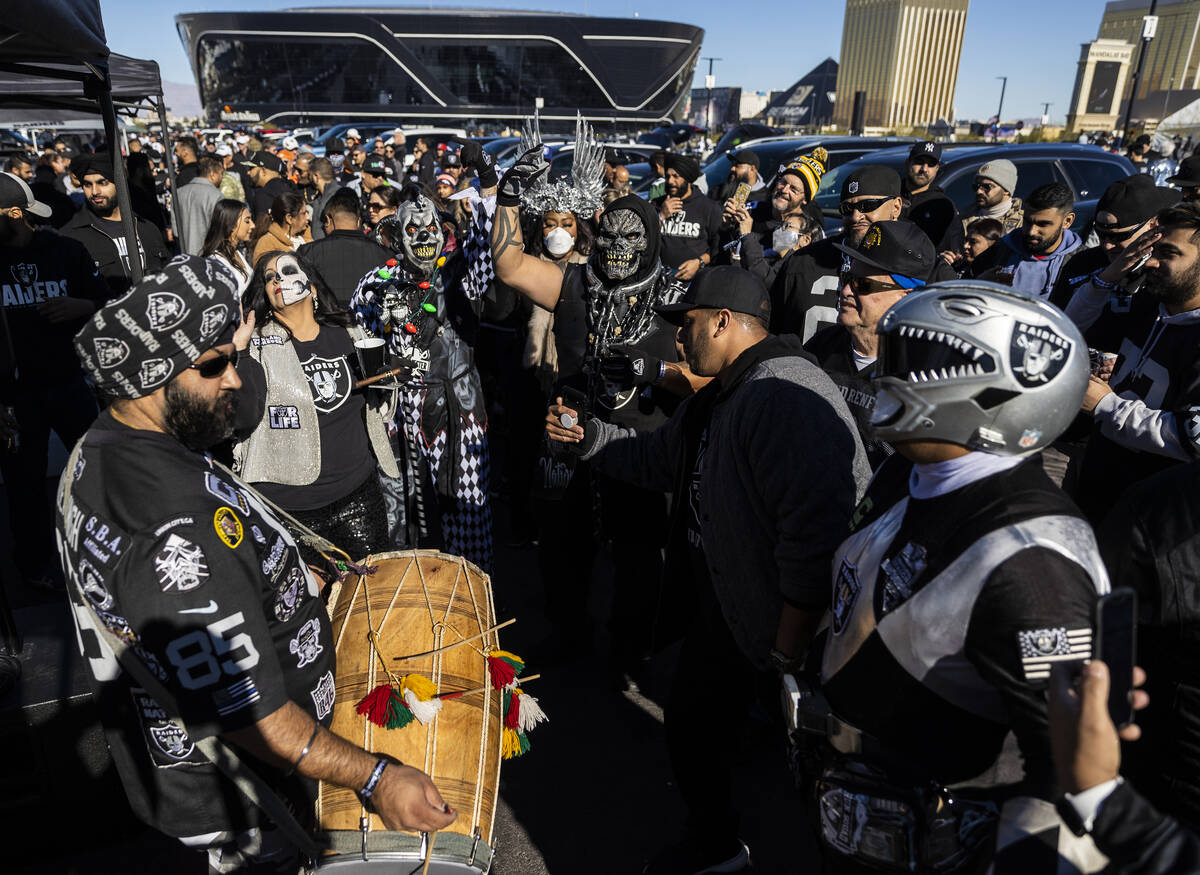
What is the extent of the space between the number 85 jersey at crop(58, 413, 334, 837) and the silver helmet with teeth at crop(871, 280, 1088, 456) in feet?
4.78

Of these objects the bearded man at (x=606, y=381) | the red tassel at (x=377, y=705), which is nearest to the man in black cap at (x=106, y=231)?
the bearded man at (x=606, y=381)

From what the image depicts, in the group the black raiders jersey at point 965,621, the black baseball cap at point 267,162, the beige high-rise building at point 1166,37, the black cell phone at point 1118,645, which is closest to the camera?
the black cell phone at point 1118,645

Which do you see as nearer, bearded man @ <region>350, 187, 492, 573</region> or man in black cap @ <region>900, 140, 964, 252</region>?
bearded man @ <region>350, 187, 492, 573</region>

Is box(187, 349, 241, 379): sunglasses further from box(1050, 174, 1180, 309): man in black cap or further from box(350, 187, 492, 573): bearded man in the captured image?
box(1050, 174, 1180, 309): man in black cap

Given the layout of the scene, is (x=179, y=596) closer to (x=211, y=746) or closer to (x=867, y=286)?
(x=211, y=746)

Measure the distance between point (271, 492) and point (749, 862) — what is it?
2489 mm

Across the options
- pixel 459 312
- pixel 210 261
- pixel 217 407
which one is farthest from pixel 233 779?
pixel 459 312

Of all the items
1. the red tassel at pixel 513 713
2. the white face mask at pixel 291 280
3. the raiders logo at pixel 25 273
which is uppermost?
the white face mask at pixel 291 280

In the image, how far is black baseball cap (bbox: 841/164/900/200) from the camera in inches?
190

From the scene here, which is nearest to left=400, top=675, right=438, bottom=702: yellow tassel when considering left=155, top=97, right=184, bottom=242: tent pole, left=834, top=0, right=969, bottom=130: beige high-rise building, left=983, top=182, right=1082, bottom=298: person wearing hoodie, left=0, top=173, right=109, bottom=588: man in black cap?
left=0, top=173, right=109, bottom=588: man in black cap

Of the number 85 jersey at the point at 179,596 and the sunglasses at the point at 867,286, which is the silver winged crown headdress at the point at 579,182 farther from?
the number 85 jersey at the point at 179,596

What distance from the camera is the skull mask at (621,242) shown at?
3656 millimetres

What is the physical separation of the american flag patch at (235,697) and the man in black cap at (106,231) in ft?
15.0

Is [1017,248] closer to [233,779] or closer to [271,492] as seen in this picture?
[271,492]
